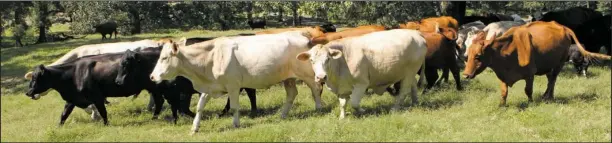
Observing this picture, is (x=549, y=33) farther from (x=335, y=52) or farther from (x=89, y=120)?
(x=89, y=120)

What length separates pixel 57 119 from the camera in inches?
464

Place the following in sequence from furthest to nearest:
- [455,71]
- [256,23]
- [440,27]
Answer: [256,23]
[440,27]
[455,71]

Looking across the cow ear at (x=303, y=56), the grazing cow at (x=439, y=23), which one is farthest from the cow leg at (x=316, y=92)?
the grazing cow at (x=439, y=23)

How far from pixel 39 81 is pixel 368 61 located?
6102 millimetres

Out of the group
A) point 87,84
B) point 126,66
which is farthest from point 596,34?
point 87,84

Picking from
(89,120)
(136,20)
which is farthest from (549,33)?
(136,20)

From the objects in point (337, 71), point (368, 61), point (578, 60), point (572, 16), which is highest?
point (572, 16)

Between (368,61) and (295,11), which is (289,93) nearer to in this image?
(368,61)

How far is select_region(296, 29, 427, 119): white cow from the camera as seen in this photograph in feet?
32.6

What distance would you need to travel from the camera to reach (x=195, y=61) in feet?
32.4

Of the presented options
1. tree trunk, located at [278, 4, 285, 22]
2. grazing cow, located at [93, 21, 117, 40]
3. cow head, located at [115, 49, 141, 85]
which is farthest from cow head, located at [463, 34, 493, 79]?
tree trunk, located at [278, 4, 285, 22]

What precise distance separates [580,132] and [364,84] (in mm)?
3527

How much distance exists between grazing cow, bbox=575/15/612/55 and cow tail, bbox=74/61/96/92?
1448cm

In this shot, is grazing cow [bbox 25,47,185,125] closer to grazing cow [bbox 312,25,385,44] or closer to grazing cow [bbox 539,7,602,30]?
grazing cow [bbox 312,25,385,44]
